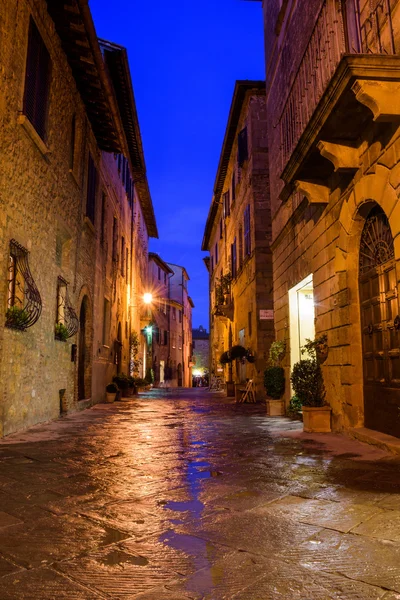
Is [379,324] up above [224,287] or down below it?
below

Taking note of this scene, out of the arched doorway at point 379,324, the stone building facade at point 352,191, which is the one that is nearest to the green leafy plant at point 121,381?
the stone building facade at point 352,191

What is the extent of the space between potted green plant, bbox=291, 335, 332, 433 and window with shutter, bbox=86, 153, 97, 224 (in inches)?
287

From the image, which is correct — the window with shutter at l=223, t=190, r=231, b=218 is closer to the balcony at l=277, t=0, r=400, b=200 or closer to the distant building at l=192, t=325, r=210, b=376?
the balcony at l=277, t=0, r=400, b=200

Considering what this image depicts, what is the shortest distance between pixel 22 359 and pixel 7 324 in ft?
→ 2.93

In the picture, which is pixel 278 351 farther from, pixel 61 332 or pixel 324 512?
pixel 324 512

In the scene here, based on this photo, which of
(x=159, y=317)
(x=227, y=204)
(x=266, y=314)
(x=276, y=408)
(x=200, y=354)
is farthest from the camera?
(x=200, y=354)

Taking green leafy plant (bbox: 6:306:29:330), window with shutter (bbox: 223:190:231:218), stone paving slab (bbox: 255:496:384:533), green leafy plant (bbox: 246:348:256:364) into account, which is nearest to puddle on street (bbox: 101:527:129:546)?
stone paving slab (bbox: 255:496:384:533)

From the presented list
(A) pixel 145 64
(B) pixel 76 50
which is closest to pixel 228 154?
(B) pixel 76 50

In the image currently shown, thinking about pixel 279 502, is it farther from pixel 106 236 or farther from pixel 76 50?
pixel 106 236

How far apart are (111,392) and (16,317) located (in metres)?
8.75

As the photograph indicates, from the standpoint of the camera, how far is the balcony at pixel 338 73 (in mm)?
4848

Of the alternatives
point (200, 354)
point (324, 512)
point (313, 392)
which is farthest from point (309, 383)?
point (200, 354)

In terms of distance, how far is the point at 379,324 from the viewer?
590cm

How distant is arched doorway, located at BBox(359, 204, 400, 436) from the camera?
5.52m
